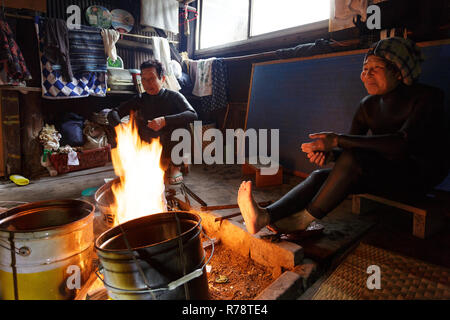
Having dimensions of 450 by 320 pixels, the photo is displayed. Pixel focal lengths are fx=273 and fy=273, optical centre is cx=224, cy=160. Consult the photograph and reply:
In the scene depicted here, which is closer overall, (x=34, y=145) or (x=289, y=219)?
(x=289, y=219)

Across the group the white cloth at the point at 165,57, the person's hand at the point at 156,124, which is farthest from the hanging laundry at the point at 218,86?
the person's hand at the point at 156,124

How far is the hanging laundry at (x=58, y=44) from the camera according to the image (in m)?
5.41

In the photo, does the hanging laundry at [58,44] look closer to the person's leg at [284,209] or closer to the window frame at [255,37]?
the window frame at [255,37]

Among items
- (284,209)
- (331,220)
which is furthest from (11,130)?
(331,220)

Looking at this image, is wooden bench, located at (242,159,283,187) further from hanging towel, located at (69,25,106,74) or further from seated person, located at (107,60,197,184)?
hanging towel, located at (69,25,106,74)

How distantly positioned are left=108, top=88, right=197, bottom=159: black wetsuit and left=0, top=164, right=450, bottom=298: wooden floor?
2.85 feet

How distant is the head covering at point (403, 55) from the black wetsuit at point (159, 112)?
293cm

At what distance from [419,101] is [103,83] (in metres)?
6.19

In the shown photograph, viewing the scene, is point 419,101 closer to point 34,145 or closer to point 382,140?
point 382,140

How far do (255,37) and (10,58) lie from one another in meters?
4.83

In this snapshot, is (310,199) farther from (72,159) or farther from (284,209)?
(72,159)

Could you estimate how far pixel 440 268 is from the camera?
199 cm
